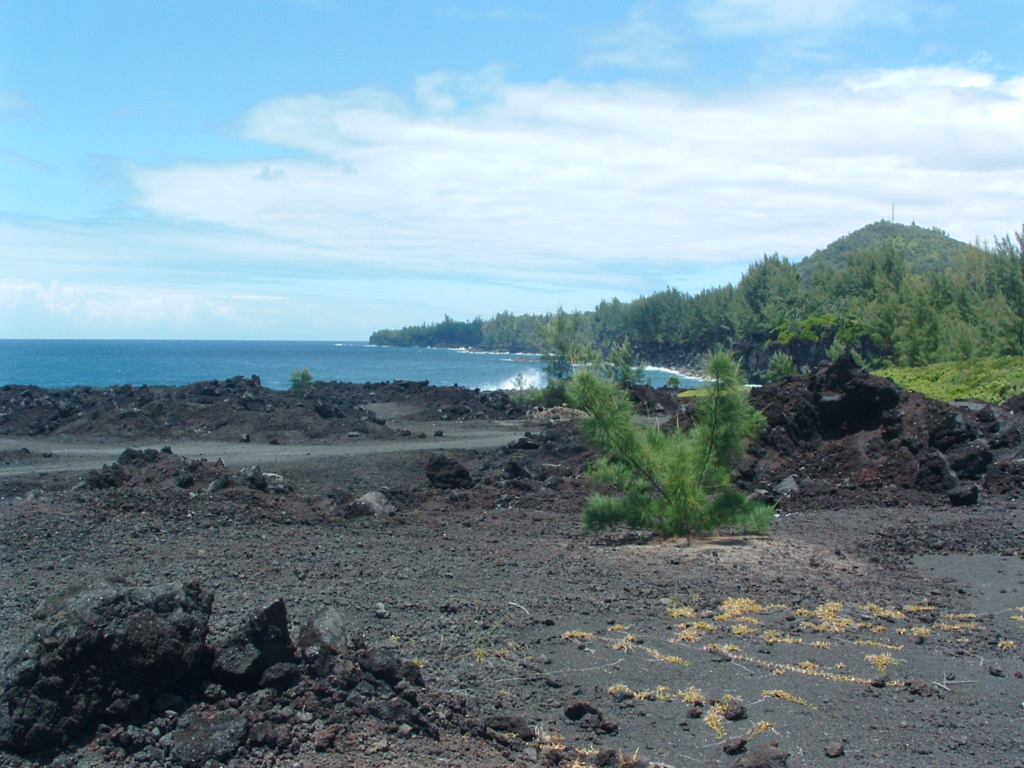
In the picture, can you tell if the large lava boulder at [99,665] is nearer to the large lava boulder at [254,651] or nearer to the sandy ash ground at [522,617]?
the sandy ash ground at [522,617]

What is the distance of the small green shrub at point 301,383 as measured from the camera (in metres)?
33.6

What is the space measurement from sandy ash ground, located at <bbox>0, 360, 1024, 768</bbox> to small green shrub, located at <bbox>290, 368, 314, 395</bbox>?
58.4 feet

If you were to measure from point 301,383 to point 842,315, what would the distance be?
141 feet

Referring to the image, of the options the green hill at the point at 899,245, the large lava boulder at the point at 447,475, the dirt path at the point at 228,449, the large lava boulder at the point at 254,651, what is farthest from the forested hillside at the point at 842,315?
the green hill at the point at 899,245

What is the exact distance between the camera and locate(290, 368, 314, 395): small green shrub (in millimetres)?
33594

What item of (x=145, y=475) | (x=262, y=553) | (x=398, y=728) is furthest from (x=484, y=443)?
(x=398, y=728)

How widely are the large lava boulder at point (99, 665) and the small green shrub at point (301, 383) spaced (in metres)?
30.1

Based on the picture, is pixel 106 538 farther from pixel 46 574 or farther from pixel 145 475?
pixel 145 475

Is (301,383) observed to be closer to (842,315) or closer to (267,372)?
(842,315)

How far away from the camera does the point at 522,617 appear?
21.0 ft

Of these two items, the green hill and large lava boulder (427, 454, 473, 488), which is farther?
the green hill

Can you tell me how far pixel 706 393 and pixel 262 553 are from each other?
5.21 meters

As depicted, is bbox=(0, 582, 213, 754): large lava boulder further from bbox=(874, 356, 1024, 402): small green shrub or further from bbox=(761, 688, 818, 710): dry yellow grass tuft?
bbox=(874, 356, 1024, 402): small green shrub

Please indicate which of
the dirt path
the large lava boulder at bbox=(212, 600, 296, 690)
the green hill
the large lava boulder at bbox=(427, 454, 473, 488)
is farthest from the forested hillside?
the green hill
